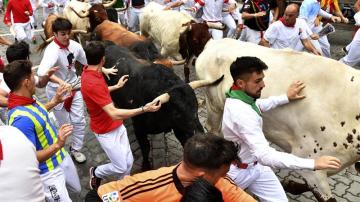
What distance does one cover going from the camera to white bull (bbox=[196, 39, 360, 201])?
13.7ft

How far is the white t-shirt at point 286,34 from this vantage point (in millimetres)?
7379

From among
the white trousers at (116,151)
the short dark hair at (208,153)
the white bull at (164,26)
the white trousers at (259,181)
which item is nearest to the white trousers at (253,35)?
the white bull at (164,26)

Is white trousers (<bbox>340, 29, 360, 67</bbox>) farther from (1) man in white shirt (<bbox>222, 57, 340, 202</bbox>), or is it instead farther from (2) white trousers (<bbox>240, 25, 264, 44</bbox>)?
(1) man in white shirt (<bbox>222, 57, 340, 202</bbox>)

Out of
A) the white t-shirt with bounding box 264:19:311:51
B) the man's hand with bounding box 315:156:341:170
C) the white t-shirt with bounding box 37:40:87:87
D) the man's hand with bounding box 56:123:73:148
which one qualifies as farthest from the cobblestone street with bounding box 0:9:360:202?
the man's hand with bounding box 315:156:341:170

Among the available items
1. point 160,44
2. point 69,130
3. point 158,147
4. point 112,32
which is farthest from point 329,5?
point 69,130

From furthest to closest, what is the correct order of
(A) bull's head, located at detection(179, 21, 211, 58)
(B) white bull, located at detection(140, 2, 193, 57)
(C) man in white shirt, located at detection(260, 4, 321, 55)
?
(B) white bull, located at detection(140, 2, 193, 57)
(A) bull's head, located at detection(179, 21, 211, 58)
(C) man in white shirt, located at detection(260, 4, 321, 55)

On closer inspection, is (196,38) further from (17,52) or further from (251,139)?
(251,139)

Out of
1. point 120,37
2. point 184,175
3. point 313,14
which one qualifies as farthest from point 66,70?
point 313,14

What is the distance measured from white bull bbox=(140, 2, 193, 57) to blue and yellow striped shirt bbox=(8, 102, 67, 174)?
18.4ft

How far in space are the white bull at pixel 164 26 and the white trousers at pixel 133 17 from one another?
4.09 ft

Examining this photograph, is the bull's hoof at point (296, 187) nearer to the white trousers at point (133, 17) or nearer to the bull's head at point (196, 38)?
the bull's head at point (196, 38)

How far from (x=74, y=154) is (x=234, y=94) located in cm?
345

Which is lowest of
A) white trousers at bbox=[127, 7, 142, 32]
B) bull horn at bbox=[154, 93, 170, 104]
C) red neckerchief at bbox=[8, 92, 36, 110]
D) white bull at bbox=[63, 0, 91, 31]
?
white trousers at bbox=[127, 7, 142, 32]

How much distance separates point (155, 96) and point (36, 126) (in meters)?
1.77
